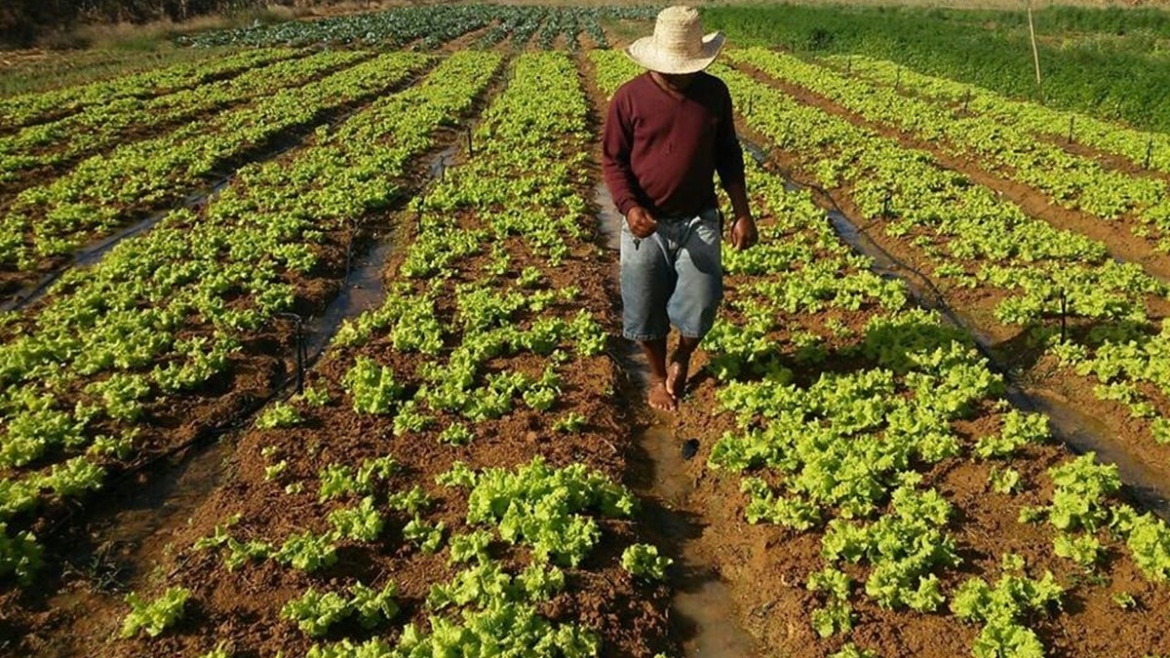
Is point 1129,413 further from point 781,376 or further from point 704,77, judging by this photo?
point 704,77

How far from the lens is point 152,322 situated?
8.54 m

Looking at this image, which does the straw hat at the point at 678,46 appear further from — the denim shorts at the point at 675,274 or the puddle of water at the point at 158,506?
the puddle of water at the point at 158,506

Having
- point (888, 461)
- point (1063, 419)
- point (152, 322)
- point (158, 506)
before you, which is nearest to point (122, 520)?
point (158, 506)

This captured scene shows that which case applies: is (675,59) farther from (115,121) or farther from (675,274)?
(115,121)

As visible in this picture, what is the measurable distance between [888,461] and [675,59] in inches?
133

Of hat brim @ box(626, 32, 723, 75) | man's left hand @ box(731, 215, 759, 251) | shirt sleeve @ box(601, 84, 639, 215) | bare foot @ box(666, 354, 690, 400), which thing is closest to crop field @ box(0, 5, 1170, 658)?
bare foot @ box(666, 354, 690, 400)

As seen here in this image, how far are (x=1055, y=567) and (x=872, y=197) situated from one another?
9.08 metres

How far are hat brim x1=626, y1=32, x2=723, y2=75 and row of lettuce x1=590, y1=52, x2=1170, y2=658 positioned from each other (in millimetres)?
2800

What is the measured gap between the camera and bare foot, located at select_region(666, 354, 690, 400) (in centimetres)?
716

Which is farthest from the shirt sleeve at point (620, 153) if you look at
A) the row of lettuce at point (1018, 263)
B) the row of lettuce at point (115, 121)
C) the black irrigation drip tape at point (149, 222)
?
the row of lettuce at point (115, 121)

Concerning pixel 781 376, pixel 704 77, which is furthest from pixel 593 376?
pixel 704 77

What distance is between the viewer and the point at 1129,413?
7043mm

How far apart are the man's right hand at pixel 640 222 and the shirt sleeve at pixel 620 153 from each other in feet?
0.21

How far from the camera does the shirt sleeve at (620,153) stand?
6.10 m
